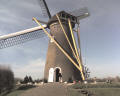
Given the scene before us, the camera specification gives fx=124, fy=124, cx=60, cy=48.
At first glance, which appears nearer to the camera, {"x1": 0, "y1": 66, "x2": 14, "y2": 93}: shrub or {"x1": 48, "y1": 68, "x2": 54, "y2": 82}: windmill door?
{"x1": 0, "y1": 66, "x2": 14, "y2": 93}: shrub

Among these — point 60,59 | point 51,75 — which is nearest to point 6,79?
point 51,75

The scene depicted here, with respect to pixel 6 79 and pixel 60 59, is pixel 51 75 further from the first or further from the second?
pixel 6 79

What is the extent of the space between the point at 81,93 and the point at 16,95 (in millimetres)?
6720

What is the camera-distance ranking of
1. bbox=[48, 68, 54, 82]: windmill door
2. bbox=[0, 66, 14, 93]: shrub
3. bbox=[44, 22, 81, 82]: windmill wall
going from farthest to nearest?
bbox=[48, 68, 54, 82]: windmill door → bbox=[44, 22, 81, 82]: windmill wall → bbox=[0, 66, 14, 93]: shrub

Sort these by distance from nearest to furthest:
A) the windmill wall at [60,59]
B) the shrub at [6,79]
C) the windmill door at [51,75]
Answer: the shrub at [6,79] → the windmill wall at [60,59] → the windmill door at [51,75]

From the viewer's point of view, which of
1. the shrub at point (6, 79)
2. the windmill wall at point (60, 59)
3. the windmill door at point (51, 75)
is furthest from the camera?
the windmill door at point (51, 75)

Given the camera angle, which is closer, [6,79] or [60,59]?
[6,79]

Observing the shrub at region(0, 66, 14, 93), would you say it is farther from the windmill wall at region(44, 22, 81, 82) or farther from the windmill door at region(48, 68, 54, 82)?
the windmill wall at region(44, 22, 81, 82)

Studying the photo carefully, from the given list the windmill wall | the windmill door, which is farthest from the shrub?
the windmill wall

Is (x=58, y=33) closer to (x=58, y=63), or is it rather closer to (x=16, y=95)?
(x=58, y=63)

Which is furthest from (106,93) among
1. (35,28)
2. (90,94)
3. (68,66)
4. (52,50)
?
(35,28)

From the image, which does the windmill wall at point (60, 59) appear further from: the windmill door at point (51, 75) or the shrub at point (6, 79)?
the shrub at point (6, 79)

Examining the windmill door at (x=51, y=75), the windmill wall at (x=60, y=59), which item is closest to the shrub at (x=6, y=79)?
the windmill door at (x=51, y=75)

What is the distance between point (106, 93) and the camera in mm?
13219
